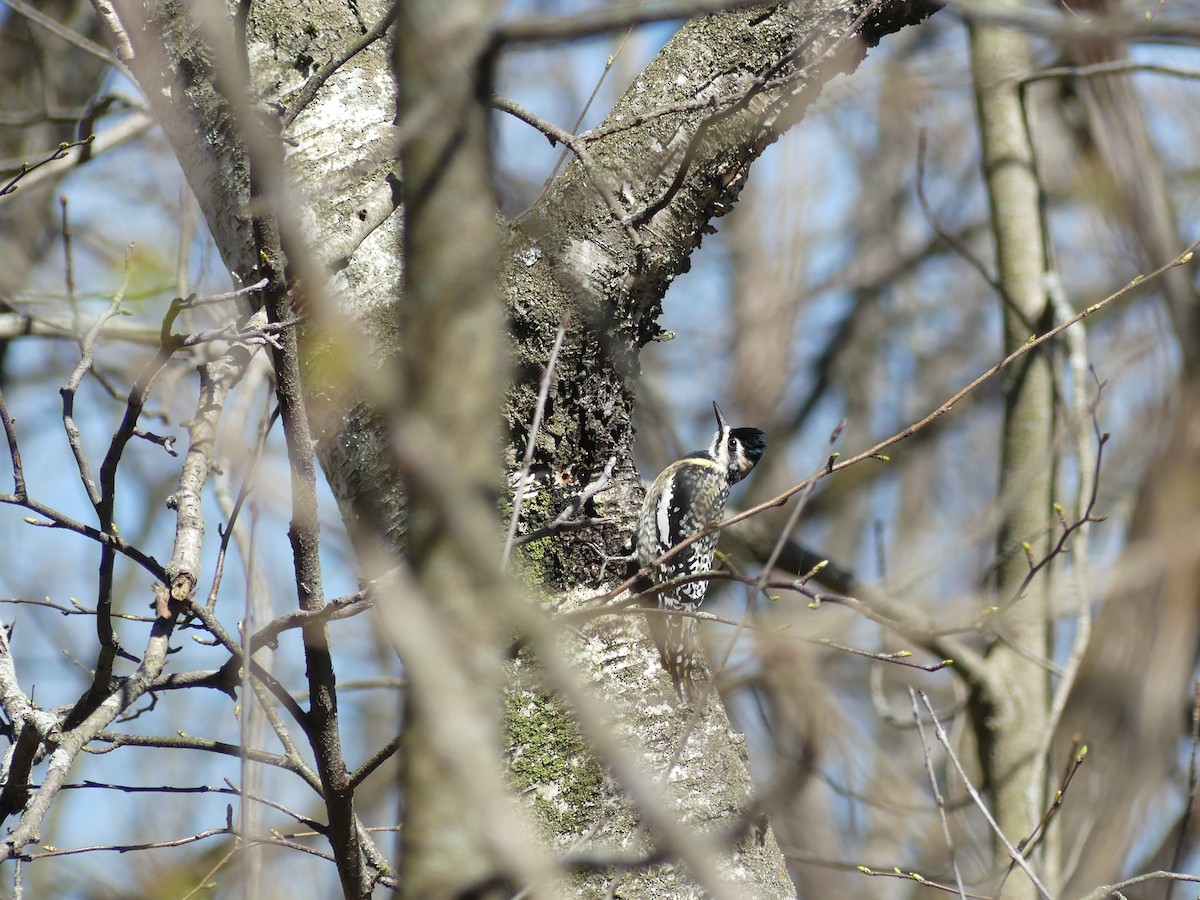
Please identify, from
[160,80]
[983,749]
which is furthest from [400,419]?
[983,749]

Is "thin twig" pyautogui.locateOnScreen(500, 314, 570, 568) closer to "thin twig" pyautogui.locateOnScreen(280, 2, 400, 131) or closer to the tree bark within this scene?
"thin twig" pyautogui.locateOnScreen(280, 2, 400, 131)

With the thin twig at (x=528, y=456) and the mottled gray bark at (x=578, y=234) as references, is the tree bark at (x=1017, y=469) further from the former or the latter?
the thin twig at (x=528, y=456)

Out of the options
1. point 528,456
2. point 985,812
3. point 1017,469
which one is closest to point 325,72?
point 528,456

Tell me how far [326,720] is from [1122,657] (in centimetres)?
365

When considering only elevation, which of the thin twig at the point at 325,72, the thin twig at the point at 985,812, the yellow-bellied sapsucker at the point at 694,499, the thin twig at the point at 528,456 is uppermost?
the yellow-bellied sapsucker at the point at 694,499

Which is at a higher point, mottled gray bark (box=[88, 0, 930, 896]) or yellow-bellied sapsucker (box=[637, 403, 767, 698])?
yellow-bellied sapsucker (box=[637, 403, 767, 698])

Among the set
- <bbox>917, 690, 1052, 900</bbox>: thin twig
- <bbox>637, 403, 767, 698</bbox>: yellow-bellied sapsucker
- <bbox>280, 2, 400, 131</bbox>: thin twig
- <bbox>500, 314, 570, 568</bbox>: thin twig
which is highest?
<bbox>637, 403, 767, 698</bbox>: yellow-bellied sapsucker

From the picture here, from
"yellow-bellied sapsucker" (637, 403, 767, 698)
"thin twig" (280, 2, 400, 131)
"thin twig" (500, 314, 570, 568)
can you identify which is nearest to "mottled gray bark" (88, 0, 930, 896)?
"thin twig" (500, 314, 570, 568)

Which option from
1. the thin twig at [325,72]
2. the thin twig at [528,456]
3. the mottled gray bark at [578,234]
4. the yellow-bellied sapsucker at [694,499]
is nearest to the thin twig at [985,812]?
the mottled gray bark at [578,234]

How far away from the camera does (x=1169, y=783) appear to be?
4.86m

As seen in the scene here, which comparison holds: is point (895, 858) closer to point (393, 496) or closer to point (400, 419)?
point (393, 496)

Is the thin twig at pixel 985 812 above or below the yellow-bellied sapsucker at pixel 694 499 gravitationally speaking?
below

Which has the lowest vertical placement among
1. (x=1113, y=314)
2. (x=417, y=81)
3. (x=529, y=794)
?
(x=529, y=794)

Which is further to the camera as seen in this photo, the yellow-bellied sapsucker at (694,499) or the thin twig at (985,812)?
the yellow-bellied sapsucker at (694,499)
